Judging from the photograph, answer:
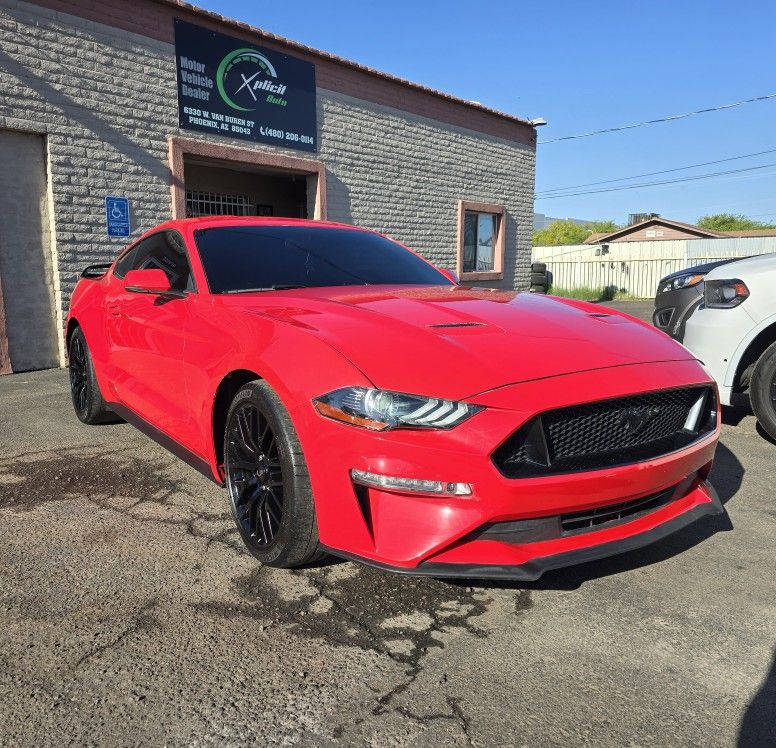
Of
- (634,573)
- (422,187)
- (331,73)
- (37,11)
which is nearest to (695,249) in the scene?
(422,187)

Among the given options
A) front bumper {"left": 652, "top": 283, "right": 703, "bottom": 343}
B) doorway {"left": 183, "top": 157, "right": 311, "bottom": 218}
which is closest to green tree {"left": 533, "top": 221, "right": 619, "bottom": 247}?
doorway {"left": 183, "top": 157, "right": 311, "bottom": 218}

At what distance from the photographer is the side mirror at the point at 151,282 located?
332 centimetres

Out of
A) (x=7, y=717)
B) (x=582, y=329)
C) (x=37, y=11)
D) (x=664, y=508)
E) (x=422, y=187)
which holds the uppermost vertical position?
(x=37, y=11)

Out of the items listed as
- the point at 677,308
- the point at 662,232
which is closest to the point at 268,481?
the point at 677,308

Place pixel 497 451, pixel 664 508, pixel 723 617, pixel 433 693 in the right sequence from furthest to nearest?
pixel 664 508
pixel 723 617
pixel 497 451
pixel 433 693

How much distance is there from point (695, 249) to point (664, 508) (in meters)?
35.7

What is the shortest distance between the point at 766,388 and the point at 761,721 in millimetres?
3041

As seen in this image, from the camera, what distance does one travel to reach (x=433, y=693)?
6.19 ft

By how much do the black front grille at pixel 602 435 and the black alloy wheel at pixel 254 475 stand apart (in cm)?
93

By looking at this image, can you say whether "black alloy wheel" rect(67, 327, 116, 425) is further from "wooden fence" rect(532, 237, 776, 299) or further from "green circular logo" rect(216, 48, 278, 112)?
"wooden fence" rect(532, 237, 776, 299)

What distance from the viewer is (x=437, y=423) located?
6.82ft

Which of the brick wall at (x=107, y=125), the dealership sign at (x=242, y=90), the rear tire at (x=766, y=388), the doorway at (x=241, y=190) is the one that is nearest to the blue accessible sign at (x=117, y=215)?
the brick wall at (x=107, y=125)

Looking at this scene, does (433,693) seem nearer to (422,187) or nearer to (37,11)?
(37,11)

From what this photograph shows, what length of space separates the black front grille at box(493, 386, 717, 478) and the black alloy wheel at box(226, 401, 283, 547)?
932 millimetres
